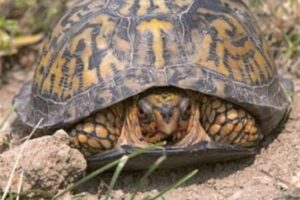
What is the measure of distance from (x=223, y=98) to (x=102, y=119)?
54cm

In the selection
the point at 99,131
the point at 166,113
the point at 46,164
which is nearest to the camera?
the point at 46,164

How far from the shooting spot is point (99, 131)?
3.30m

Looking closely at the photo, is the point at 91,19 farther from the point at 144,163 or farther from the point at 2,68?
the point at 2,68

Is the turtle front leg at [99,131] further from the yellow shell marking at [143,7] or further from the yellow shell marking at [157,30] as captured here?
the yellow shell marking at [143,7]

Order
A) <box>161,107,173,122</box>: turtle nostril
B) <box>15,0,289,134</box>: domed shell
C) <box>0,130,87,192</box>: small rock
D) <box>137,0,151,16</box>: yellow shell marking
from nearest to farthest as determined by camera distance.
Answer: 1. <box>0,130,87,192</box>: small rock
2. <box>161,107,173,122</box>: turtle nostril
3. <box>15,0,289,134</box>: domed shell
4. <box>137,0,151,16</box>: yellow shell marking

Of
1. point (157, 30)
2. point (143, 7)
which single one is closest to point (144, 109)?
point (157, 30)

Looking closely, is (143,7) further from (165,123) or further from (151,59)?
(165,123)

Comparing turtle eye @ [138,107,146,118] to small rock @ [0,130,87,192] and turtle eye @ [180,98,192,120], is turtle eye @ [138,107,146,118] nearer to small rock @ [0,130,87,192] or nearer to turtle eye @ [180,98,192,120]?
turtle eye @ [180,98,192,120]

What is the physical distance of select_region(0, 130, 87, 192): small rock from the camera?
119 inches

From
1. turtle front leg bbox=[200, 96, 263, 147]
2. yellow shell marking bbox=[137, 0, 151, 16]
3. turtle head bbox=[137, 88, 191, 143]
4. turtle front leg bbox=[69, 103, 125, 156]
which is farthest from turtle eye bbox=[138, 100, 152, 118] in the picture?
yellow shell marking bbox=[137, 0, 151, 16]

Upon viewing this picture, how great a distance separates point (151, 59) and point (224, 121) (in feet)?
1.41

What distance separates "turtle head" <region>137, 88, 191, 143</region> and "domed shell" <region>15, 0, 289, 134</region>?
6 cm

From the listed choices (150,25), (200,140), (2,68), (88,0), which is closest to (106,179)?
(200,140)

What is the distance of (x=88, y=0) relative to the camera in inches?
150
